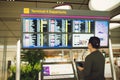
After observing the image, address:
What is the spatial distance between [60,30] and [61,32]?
30mm

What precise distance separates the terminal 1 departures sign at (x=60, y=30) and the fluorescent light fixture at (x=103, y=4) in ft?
0.46

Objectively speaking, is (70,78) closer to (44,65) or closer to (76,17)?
(44,65)

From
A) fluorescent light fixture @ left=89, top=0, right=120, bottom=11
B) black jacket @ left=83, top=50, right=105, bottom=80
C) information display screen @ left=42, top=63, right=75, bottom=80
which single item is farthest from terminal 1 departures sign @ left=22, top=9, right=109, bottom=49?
information display screen @ left=42, top=63, right=75, bottom=80

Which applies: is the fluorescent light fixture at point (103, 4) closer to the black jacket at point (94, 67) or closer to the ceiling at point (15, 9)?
the black jacket at point (94, 67)

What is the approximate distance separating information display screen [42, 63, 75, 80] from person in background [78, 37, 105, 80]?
14.8 inches

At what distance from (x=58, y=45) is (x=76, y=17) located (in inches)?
17.3

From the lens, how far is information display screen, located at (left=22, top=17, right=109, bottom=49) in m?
2.86

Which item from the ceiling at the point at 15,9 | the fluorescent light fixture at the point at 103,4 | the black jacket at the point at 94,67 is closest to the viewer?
the black jacket at the point at 94,67

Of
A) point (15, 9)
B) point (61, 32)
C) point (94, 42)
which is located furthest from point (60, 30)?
point (15, 9)

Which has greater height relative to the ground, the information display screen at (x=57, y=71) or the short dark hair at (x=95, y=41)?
the short dark hair at (x=95, y=41)

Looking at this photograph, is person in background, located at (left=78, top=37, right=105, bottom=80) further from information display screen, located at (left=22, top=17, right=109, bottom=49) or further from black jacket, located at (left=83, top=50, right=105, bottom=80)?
information display screen, located at (left=22, top=17, right=109, bottom=49)

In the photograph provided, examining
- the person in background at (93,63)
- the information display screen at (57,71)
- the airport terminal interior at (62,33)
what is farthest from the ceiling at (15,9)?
the person in background at (93,63)

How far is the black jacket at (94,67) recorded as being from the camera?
2785mm

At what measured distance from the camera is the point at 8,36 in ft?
45.4
